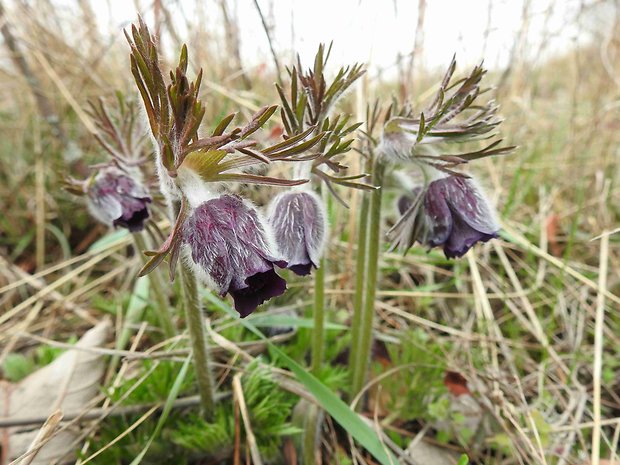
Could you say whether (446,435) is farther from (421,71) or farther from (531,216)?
(421,71)

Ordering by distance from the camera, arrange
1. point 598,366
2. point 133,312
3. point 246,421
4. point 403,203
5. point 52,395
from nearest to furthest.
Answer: point 246,421
point 403,203
point 52,395
point 598,366
point 133,312

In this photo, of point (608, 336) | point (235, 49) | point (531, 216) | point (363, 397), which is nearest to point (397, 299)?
point (363, 397)

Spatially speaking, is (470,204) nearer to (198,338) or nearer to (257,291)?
(257,291)

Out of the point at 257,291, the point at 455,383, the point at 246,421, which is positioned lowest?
the point at 455,383

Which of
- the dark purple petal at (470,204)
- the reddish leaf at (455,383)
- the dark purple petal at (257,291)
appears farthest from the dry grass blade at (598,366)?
the dark purple petal at (257,291)

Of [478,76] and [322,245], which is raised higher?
[478,76]

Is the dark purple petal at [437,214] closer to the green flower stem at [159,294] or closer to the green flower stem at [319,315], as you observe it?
the green flower stem at [319,315]

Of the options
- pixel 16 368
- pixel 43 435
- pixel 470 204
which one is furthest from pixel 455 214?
pixel 16 368
